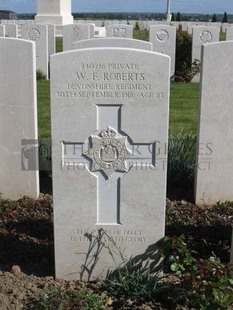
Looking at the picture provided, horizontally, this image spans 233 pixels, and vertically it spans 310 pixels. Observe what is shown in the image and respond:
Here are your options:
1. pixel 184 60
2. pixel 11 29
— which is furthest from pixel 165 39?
pixel 11 29

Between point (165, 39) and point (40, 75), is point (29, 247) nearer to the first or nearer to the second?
point (40, 75)

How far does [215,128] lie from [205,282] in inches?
87.4

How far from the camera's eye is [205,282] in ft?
9.68

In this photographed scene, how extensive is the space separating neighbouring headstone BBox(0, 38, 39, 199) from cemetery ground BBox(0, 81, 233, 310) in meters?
0.19

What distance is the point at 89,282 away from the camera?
363 centimetres

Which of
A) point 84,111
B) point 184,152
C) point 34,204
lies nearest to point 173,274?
point 84,111

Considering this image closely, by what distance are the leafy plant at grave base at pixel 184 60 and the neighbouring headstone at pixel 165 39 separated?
1.13ft

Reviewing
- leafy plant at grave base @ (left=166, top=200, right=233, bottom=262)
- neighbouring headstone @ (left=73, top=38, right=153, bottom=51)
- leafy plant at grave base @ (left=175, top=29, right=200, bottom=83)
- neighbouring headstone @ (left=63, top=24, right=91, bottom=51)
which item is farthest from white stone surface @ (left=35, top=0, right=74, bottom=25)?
leafy plant at grave base @ (left=166, top=200, right=233, bottom=262)

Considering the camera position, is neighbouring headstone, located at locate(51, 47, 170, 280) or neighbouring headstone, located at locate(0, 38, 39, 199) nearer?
neighbouring headstone, located at locate(51, 47, 170, 280)

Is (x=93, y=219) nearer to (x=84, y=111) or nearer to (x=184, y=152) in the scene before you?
(x=84, y=111)

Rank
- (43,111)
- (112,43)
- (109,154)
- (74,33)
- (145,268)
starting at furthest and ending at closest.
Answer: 1. (74,33)
2. (43,111)
3. (112,43)
4. (145,268)
5. (109,154)

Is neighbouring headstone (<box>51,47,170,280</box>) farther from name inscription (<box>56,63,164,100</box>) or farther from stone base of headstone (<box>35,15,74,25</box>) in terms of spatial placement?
stone base of headstone (<box>35,15,74,25</box>)

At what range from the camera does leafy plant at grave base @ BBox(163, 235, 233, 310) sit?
2.90 m

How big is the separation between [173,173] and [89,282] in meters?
2.16
